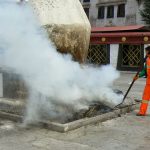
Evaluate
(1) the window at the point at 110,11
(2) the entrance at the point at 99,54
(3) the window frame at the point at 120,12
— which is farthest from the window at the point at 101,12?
(2) the entrance at the point at 99,54

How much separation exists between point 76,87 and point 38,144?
1.79 m

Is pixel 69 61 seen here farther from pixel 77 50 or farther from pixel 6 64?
pixel 6 64

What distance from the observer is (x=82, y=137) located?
7.00 meters

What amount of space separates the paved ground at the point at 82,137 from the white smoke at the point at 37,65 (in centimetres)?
57

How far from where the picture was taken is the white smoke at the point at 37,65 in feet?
25.1

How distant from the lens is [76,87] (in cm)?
796

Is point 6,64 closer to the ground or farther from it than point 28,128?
farther from it

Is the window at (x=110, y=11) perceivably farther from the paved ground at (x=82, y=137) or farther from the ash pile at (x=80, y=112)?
the paved ground at (x=82, y=137)

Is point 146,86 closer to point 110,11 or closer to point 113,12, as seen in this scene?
point 113,12

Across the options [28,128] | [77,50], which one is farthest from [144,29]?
[28,128]

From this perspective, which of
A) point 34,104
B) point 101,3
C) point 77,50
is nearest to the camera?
point 34,104

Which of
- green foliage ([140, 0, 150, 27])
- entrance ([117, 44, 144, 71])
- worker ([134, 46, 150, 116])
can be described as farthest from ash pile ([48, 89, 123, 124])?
green foliage ([140, 0, 150, 27])

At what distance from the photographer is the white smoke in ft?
25.1

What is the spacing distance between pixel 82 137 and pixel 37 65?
1623 millimetres
